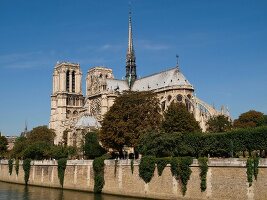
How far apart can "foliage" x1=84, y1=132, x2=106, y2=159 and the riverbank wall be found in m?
4.80

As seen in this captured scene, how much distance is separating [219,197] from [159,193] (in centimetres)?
656

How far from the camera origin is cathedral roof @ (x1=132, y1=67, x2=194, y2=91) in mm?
79300

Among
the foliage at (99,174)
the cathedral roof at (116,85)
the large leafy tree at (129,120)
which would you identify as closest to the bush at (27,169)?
the large leafy tree at (129,120)

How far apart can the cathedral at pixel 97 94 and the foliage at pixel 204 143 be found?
28.4m

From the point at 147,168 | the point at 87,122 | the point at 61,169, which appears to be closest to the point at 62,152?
the point at 61,169

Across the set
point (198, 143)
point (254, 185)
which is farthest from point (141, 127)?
point (254, 185)

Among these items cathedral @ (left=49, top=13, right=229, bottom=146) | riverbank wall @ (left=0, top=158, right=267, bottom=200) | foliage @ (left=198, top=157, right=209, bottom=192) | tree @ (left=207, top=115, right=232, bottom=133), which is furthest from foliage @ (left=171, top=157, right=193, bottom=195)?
cathedral @ (left=49, top=13, right=229, bottom=146)

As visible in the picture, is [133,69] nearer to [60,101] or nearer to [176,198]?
[60,101]

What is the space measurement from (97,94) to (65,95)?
1723cm

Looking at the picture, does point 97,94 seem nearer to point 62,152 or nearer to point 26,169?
point 62,152

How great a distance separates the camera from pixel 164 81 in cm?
8194

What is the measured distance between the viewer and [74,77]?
108250mm

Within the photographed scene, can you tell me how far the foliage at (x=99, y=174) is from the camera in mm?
45584

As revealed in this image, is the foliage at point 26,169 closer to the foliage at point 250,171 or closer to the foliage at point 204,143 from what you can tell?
the foliage at point 204,143
